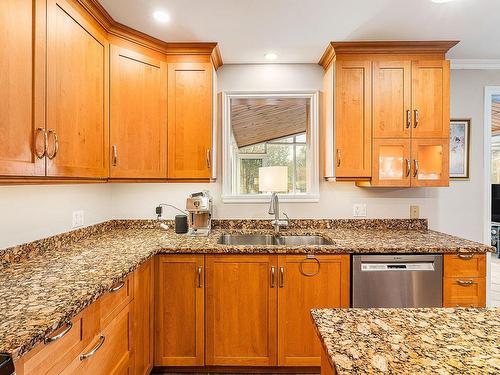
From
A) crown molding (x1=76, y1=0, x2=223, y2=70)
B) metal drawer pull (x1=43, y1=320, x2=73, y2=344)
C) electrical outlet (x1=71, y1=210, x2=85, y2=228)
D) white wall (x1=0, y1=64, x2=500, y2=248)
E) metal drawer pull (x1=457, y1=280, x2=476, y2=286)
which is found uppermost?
crown molding (x1=76, y1=0, x2=223, y2=70)

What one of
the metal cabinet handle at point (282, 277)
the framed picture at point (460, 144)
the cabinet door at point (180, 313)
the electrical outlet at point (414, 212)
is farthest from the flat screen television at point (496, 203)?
the cabinet door at point (180, 313)

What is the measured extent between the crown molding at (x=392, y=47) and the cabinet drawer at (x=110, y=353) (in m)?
2.37

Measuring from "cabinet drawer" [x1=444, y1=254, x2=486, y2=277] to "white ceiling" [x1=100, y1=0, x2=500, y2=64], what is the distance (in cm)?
162

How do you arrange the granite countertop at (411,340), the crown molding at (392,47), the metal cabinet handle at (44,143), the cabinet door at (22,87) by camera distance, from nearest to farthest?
the granite countertop at (411,340) → the cabinet door at (22,87) → the metal cabinet handle at (44,143) → the crown molding at (392,47)

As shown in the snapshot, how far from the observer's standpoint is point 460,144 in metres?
2.86

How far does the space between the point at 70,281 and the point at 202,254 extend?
2.96 ft

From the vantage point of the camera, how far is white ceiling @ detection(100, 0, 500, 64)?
6.46ft

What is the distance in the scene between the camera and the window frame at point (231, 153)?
2.88 meters

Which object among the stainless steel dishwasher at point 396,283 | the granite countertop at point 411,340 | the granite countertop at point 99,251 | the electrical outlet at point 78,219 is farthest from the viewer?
the electrical outlet at point 78,219

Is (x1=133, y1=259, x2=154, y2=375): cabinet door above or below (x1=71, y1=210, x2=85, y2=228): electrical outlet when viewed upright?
below

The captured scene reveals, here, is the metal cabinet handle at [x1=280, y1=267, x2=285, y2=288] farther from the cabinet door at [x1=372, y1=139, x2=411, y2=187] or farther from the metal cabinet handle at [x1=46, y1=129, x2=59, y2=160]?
the metal cabinet handle at [x1=46, y1=129, x2=59, y2=160]

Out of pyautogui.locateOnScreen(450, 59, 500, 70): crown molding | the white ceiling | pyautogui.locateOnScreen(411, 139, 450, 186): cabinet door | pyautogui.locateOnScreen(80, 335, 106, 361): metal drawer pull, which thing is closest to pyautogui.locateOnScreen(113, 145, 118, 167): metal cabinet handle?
the white ceiling

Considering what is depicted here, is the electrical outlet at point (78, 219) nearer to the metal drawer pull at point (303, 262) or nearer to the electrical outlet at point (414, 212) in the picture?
the metal drawer pull at point (303, 262)

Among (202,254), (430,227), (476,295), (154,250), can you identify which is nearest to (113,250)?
(154,250)
